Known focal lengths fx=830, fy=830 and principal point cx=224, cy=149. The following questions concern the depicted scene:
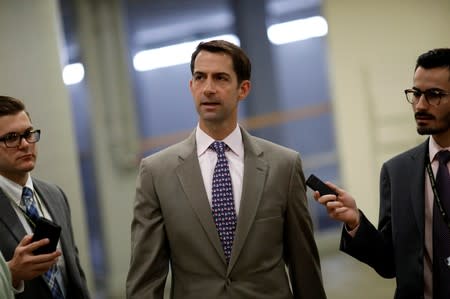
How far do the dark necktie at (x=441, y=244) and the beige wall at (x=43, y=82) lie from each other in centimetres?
403

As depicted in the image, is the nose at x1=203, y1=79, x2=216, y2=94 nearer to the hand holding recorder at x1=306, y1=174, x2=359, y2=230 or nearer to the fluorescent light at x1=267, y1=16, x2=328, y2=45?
the hand holding recorder at x1=306, y1=174, x2=359, y2=230

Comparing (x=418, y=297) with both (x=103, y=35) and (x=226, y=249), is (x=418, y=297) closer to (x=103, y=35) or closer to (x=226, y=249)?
(x=226, y=249)

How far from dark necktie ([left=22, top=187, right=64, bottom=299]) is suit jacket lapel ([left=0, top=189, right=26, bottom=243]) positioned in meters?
0.06

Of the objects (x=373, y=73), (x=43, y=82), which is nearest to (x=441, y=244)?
(x=43, y=82)

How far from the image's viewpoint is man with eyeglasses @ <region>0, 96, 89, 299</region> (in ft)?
11.1

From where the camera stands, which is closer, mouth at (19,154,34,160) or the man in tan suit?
the man in tan suit

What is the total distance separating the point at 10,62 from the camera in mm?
6395

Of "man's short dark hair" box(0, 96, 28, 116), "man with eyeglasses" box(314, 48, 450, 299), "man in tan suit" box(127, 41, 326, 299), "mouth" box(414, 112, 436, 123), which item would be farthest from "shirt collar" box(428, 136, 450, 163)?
"man's short dark hair" box(0, 96, 28, 116)

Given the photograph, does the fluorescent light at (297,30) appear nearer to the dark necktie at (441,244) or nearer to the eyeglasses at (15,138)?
the eyeglasses at (15,138)

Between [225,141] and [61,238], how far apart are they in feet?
2.77

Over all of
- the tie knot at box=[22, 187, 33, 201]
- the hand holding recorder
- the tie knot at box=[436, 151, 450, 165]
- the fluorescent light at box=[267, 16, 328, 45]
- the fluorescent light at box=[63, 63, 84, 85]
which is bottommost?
the hand holding recorder

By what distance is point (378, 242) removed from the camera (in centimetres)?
327

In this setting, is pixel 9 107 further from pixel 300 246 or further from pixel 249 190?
pixel 300 246

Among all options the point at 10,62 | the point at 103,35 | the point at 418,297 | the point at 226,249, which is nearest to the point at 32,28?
the point at 10,62
